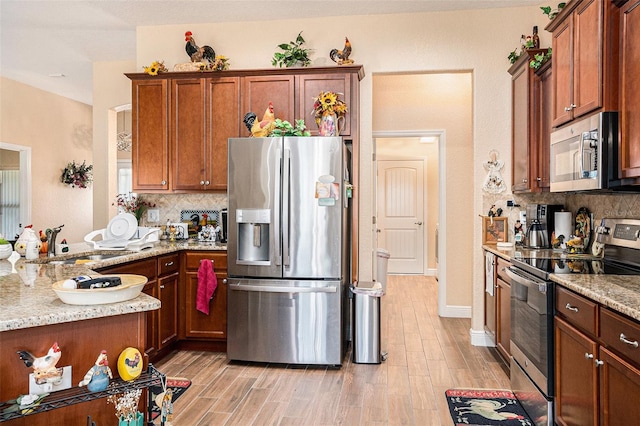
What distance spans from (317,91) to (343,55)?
380mm

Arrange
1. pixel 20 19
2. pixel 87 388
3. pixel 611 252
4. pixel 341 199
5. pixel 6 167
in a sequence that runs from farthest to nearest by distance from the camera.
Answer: pixel 6 167 < pixel 20 19 < pixel 341 199 < pixel 611 252 < pixel 87 388

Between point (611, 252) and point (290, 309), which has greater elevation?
point (611, 252)

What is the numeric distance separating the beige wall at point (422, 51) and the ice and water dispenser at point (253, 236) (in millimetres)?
1000

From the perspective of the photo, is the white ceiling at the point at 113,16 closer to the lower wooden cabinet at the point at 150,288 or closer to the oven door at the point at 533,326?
the lower wooden cabinet at the point at 150,288

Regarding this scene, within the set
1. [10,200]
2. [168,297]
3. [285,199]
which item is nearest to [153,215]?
[168,297]

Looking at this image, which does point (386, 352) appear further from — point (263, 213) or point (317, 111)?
point (317, 111)

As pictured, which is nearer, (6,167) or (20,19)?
(20,19)

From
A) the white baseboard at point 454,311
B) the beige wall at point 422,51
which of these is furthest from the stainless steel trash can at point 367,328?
the white baseboard at point 454,311

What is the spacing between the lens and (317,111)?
3750 millimetres

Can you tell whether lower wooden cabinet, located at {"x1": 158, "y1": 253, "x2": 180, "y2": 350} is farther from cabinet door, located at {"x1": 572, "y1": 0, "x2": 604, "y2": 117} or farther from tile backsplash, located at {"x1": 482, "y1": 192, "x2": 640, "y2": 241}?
cabinet door, located at {"x1": 572, "y1": 0, "x2": 604, "y2": 117}

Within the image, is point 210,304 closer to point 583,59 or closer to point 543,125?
point 543,125

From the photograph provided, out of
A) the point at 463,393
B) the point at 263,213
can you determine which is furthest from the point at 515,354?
the point at 263,213

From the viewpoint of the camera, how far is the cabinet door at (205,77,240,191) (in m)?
4.04

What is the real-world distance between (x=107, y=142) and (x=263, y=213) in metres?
3.06
